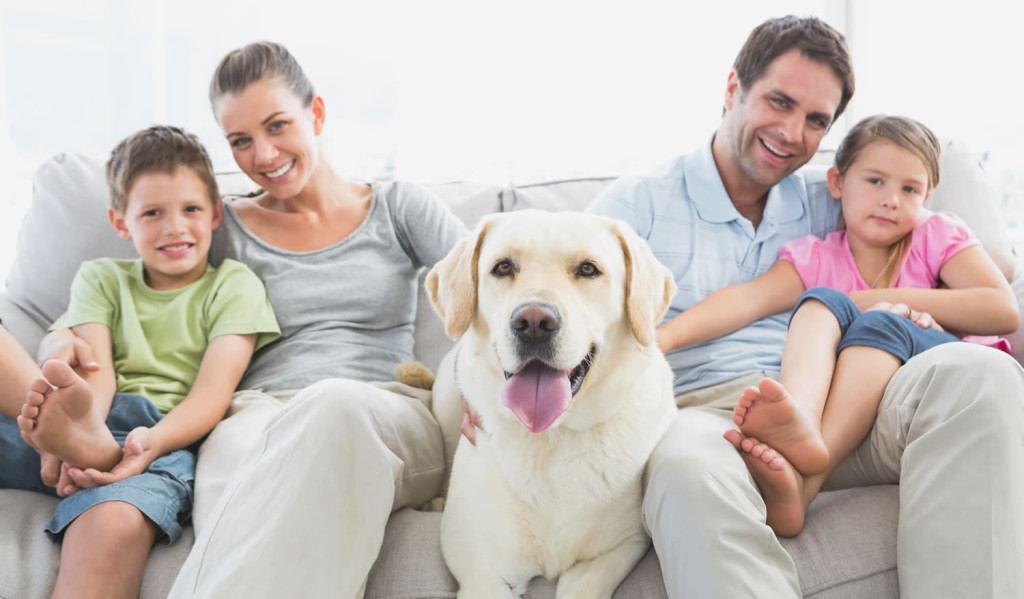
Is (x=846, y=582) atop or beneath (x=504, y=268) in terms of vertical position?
beneath

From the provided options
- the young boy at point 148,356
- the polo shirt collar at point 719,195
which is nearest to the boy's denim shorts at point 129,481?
the young boy at point 148,356

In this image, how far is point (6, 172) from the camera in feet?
11.1

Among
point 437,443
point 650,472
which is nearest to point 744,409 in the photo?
point 650,472

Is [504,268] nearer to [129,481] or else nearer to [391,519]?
[391,519]

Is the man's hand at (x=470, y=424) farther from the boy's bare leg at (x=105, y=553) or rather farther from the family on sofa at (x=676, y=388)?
the boy's bare leg at (x=105, y=553)

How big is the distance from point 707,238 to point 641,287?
710 mm

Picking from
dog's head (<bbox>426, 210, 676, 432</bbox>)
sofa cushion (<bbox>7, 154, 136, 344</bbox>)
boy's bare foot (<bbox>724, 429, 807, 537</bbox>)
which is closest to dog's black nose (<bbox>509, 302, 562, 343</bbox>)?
dog's head (<bbox>426, 210, 676, 432</bbox>)

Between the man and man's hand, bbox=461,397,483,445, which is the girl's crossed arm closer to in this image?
the man

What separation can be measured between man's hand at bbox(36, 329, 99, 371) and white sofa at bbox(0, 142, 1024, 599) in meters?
0.18

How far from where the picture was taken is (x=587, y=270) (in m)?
1.45

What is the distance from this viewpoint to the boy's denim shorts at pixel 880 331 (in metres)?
1.76

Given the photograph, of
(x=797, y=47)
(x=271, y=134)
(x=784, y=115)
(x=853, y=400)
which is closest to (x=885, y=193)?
(x=784, y=115)

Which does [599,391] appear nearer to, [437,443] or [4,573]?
[437,443]

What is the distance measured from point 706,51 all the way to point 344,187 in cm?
183
